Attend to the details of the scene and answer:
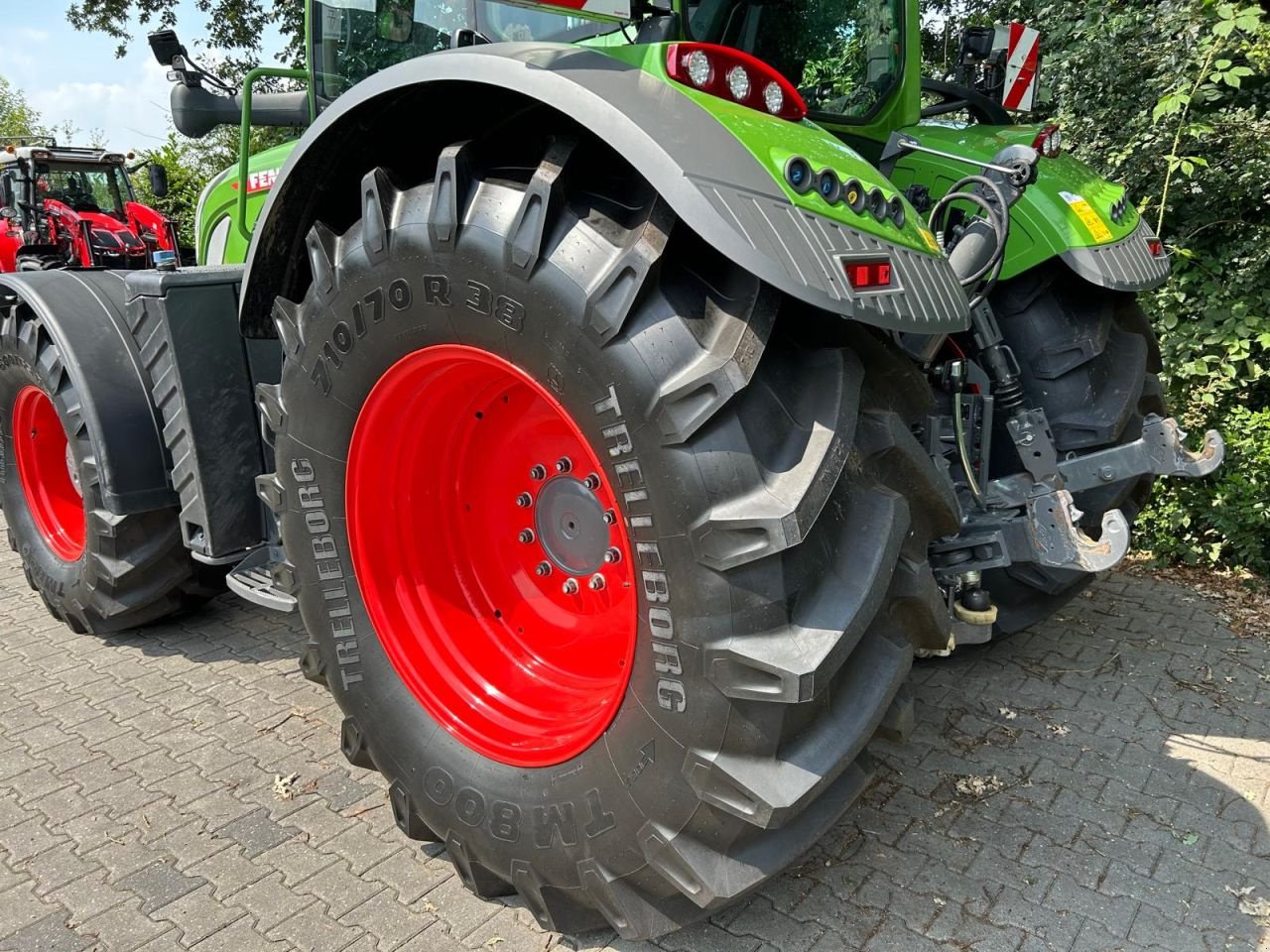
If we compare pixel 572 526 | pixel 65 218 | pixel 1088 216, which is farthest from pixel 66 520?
pixel 65 218

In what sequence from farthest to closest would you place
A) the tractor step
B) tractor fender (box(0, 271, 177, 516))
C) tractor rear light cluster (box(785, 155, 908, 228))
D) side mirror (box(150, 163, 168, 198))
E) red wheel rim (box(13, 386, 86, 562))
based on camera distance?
side mirror (box(150, 163, 168, 198)), red wheel rim (box(13, 386, 86, 562)), tractor fender (box(0, 271, 177, 516)), the tractor step, tractor rear light cluster (box(785, 155, 908, 228))

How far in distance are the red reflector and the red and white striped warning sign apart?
7.31 feet

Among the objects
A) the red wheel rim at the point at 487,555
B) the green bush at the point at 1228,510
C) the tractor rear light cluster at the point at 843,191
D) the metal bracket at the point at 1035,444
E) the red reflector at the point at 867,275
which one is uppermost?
the tractor rear light cluster at the point at 843,191

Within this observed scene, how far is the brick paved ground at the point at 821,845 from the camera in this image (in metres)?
2.01

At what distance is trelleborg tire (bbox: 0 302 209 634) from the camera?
3.15 meters

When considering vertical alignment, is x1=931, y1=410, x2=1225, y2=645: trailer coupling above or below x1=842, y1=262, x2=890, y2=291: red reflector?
below

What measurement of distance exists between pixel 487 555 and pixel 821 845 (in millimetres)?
1073

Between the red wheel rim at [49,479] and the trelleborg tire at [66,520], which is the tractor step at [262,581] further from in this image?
the red wheel rim at [49,479]

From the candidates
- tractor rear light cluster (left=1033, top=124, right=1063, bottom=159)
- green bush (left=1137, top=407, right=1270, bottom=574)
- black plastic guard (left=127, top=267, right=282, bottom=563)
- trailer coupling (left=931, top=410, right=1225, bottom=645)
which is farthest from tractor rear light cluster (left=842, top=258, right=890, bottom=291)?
green bush (left=1137, top=407, right=1270, bottom=574)

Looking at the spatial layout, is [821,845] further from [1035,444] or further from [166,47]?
[166,47]

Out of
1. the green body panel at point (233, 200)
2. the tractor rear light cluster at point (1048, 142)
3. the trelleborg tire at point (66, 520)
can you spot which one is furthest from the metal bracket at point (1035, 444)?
the trelleborg tire at point (66, 520)

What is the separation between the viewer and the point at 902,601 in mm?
1662

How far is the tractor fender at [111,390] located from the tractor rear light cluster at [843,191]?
2.41 meters

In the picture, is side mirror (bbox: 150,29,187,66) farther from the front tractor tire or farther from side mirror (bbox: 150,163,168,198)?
side mirror (bbox: 150,163,168,198)
